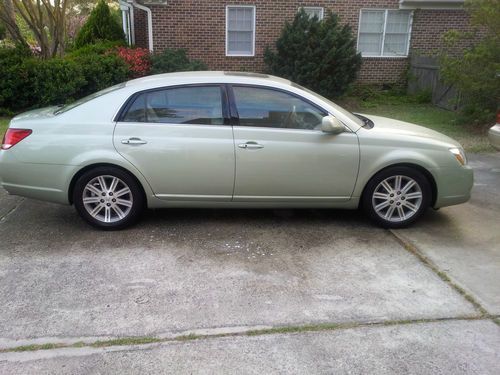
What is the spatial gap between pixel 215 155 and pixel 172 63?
8799 mm

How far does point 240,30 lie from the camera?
14773 millimetres

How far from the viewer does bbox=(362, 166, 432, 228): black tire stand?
4980mm

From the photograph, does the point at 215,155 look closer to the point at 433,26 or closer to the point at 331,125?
the point at 331,125

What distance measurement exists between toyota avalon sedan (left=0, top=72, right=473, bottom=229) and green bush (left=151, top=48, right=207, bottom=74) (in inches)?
320

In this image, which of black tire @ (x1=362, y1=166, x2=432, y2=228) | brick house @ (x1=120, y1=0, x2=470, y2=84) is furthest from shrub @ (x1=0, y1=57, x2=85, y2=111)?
black tire @ (x1=362, y1=166, x2=432, y2=228)

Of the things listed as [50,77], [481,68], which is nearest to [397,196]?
[481,68]

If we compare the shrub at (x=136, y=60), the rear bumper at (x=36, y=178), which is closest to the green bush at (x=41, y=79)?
the shrub at (x=136, y=60)

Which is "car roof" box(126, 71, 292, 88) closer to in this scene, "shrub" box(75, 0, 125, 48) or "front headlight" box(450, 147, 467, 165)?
"front headlight" box(450, 147, 467, 165)

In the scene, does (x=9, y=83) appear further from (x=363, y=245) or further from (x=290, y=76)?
(x=363, y=245)

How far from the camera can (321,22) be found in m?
13.1

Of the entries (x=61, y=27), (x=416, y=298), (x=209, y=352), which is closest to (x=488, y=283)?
(x=416, y=298)

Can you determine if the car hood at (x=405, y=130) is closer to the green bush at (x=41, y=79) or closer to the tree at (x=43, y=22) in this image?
the green bush at (x=41, y=79)

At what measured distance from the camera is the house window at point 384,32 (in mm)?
15250

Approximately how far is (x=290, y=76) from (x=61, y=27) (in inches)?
259
